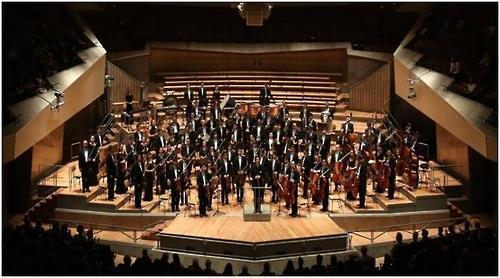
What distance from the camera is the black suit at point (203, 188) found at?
429 inches

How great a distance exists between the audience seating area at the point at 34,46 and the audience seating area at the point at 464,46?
6146 mm

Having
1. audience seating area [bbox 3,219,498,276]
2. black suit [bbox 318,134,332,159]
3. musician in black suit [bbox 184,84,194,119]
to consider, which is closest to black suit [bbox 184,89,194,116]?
musician in black suit [bbox 184,84,194,119]

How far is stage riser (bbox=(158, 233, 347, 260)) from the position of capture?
10038mm

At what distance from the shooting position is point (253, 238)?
1012 cm

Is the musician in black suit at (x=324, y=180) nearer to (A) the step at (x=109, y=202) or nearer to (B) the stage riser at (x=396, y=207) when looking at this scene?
(B) the stage riser at (x=396, y=207)

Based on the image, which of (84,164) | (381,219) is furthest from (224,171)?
(381,219)

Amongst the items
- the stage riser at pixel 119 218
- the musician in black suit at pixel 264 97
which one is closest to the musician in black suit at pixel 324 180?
the stage riser at pixel 119 218

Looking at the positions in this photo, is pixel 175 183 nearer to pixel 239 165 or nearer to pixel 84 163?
pixel 239 165

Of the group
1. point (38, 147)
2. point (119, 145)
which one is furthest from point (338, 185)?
point (38, 147)

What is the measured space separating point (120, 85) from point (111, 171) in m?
4.86

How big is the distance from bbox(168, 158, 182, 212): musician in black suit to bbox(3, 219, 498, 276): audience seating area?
2314 mm

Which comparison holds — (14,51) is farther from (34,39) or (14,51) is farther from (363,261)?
(363,261)

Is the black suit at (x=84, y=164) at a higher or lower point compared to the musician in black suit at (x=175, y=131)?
lower

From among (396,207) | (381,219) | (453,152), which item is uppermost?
(453,152)
